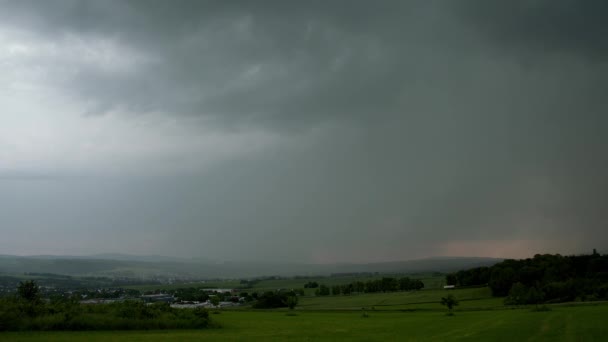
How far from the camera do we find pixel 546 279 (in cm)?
11431

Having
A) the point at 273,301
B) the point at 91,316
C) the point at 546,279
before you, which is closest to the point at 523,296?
the point at 546,279

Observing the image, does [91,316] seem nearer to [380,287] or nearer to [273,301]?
[273,301]

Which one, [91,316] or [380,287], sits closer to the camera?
[91,316]

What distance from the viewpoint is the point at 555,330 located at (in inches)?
1580

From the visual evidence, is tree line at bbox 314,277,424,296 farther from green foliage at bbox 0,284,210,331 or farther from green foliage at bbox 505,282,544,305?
green foliage at bbox 0,284,210,331

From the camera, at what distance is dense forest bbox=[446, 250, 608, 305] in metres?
95.2

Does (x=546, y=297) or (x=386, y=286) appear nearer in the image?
(x=546, y=297)

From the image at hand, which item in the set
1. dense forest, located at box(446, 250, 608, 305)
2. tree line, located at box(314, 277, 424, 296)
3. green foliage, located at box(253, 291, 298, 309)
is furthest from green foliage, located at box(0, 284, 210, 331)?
tree line, located at box(314, 277, 424, 296)

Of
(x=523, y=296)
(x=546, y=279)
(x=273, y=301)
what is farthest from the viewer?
(x=273, y=301)

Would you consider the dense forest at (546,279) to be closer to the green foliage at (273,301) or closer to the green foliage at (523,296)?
the green foliage at (523,296)

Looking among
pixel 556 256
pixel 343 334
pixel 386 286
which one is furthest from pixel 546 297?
pixel 343 334

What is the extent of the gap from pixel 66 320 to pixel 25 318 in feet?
11.3

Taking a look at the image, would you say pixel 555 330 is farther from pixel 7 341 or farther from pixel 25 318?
pixel 25 318

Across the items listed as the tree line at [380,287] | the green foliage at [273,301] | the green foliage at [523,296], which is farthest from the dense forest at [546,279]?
the green foliage at [273,301]
